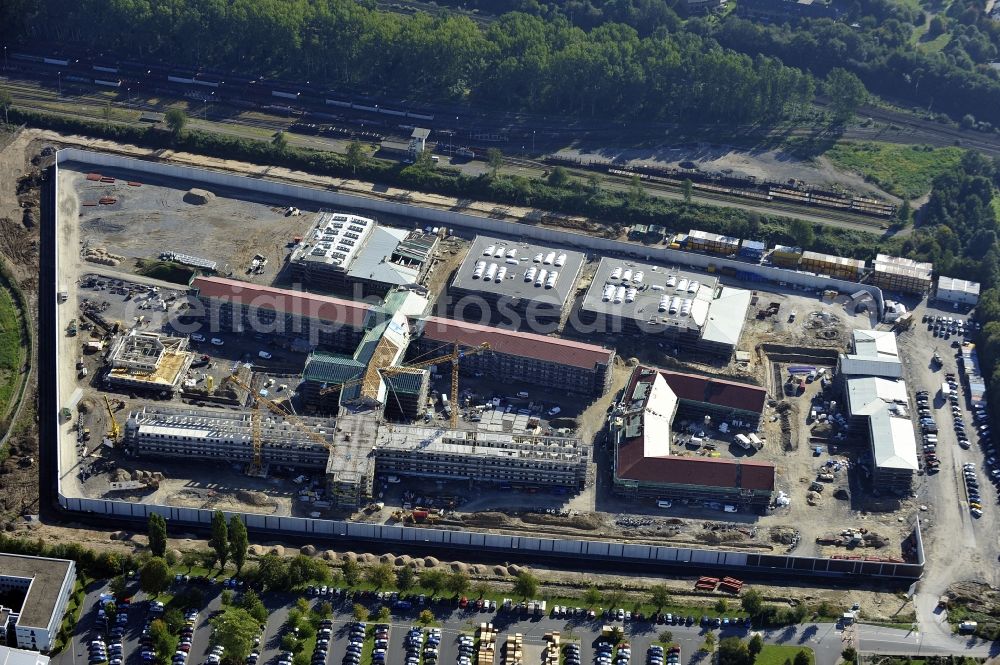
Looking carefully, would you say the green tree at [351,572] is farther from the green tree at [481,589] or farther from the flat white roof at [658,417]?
the flat white roof at [658,417]

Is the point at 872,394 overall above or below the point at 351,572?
above

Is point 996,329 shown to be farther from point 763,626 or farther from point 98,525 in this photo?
point 98,525

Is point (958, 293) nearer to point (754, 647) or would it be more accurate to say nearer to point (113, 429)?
point (754, 647)

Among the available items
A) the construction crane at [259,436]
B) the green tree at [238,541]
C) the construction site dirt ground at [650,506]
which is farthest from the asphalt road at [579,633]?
the construction crane at [259,436]

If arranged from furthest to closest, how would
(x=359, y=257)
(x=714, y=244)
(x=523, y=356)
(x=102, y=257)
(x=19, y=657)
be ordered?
(x=714, y=244) → (x=102, y=257) → (x=359, y=257) → (x=523, y=356) → (x=19, y=657)

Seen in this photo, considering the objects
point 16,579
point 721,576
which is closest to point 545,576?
point 721,576

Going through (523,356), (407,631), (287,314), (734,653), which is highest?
(287,314)

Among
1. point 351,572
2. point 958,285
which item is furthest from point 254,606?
point 958,285
